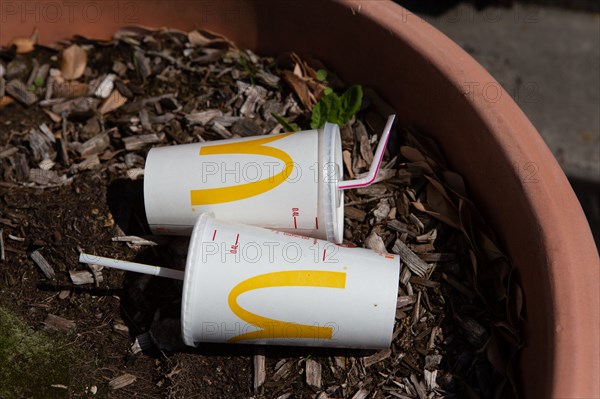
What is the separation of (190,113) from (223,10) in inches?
12.8

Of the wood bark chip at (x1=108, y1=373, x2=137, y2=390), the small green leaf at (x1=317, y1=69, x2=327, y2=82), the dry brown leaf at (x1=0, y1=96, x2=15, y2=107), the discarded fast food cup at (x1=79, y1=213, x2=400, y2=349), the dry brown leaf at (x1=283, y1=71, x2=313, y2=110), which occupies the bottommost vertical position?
the wood bark chip at (x1=108, y1=373, x2=137, y2=390)

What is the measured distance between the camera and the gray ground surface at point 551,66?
2404 millimetres

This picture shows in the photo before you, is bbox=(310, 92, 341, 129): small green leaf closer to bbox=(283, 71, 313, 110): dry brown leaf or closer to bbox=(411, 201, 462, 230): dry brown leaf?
bbox=(283, 71, 313, 110): dry brown leaf

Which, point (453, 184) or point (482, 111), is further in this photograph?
point (453, 184)

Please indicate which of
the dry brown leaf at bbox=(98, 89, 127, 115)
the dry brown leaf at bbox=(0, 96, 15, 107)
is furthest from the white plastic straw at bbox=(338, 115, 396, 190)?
the dry brown leaf at bbox=(0, 96, 15, 107)

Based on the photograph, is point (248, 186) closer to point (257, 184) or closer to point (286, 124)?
point (257, 184)

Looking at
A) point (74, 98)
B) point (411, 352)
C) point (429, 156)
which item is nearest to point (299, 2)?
point (429, 156)

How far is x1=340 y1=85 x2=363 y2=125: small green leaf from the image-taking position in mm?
1739

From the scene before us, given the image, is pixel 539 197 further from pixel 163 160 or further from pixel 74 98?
pixel 74 98

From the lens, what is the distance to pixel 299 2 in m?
1.78

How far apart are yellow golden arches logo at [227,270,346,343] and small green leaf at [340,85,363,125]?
21.7 inches

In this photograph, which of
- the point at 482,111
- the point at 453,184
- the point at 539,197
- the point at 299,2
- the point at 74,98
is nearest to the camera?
the point at 539,197

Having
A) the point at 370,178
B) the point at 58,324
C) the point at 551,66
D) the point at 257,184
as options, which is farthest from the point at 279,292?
the point at 551,66

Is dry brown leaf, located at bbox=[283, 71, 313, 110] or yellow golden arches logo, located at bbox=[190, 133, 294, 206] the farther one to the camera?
dry brown leaf, located at bbox=[283, 71, 313, 110]
